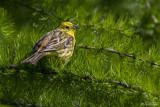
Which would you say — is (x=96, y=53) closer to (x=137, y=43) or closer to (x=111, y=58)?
(x=111, y=58)

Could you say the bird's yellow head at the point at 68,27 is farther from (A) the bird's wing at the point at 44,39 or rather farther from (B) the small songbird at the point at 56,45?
(A) the bird's wing at the point at 44,39

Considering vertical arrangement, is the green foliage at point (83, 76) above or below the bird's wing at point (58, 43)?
below

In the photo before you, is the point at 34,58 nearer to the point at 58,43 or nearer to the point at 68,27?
the point at 58,43

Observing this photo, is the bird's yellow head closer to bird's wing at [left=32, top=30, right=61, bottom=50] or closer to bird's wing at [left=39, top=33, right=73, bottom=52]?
bird's wing at [left=39, top=33, right=73, bottom=52]

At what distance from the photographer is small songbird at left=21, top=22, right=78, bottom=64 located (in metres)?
2.76

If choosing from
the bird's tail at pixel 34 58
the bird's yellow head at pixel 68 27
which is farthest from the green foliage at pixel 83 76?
the bird's yellow head at pixel 68 27

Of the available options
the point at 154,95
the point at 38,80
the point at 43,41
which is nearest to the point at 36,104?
the point at 38,80

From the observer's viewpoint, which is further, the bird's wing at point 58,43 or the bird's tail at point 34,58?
the bird's wing at point 58,43

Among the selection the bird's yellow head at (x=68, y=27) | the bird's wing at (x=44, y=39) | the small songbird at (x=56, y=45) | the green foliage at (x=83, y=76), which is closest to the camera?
the green foliage at (x=83, y=76)

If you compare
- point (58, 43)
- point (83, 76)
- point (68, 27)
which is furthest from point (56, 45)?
point (83, 76)

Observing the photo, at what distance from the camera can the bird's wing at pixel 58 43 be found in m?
2.92

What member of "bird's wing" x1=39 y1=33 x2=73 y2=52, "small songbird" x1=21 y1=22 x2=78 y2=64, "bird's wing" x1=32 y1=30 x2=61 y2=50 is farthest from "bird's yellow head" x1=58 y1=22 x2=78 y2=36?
"bird's wing" x1=32 y1=30 x2=61 y2=50

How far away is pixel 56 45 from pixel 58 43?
9 centimetres

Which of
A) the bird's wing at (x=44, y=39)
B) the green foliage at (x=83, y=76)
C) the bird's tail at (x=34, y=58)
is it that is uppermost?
the bird's wing at (x=44, y=39)
